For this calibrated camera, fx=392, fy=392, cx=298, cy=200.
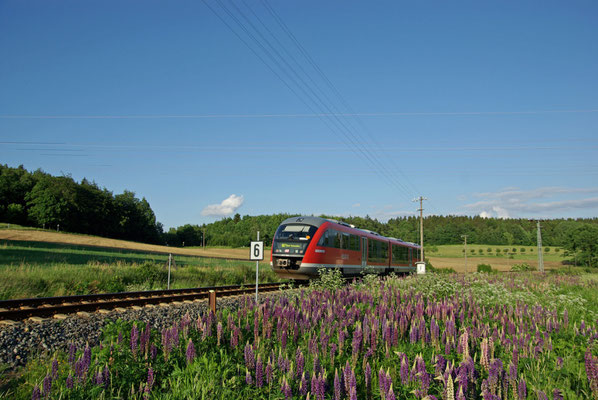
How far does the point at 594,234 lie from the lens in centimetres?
7969

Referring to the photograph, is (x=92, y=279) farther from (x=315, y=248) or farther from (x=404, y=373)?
(x=404, y=373)

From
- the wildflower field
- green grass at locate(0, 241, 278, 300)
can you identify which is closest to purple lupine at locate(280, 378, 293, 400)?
the wildflower field

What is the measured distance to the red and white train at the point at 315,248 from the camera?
59.8ft

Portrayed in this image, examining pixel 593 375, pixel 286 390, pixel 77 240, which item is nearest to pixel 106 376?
pixel 286 390

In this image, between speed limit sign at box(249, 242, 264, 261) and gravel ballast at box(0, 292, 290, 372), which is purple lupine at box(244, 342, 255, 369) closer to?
gravel ballast at box(0, 292, 290, 372)

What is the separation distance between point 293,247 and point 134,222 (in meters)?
104

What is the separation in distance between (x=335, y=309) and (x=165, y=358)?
2.90 metres

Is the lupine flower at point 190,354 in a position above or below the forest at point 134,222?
below

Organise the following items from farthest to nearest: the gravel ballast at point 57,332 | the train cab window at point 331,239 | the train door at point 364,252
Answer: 1. the train door at point 364,252
2. the train cab window at point 331,239
3. the gravel ballast at point 57,332

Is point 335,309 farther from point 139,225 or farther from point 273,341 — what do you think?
point 139,225

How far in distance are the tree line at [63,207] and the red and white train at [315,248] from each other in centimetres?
7732

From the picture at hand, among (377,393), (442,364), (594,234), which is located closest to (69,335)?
(377,393)

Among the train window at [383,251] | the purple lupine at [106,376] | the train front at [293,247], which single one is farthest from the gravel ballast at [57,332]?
the train window at [383,251]

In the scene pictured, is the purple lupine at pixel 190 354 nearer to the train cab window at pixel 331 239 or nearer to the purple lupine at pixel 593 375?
the purple lupine at pixel 593 375
